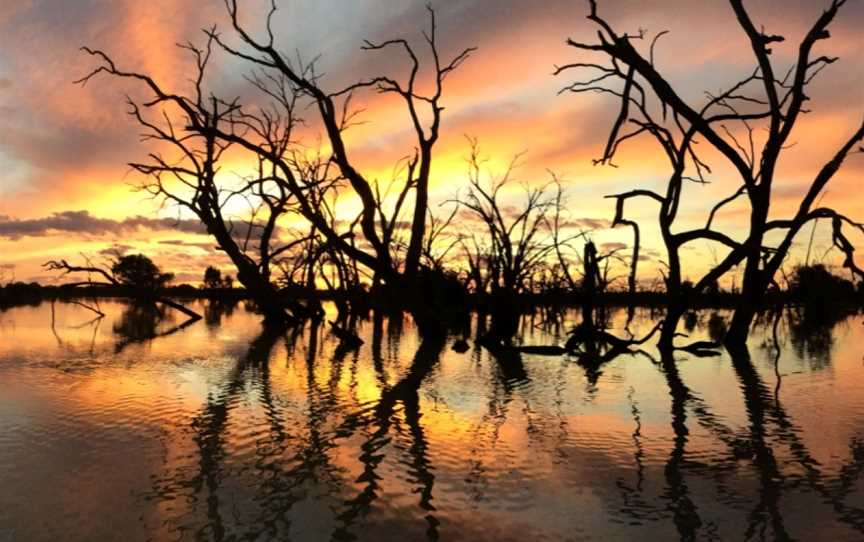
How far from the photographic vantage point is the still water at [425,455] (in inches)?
144

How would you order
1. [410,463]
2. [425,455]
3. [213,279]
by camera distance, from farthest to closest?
[213,279] → [425,455] → [410,463]

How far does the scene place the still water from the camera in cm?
365

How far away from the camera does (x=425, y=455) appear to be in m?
5.11

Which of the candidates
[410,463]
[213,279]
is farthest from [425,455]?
[213,279]

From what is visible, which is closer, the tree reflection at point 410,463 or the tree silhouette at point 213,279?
the tree reflection at point 410,463

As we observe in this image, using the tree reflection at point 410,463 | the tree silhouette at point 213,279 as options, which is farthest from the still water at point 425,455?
the tree silhouette at point 213,279

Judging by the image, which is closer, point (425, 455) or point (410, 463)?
point (410, 463)

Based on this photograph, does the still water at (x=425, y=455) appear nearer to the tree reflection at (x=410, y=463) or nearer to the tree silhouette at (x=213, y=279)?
the tree reflection at (x=410, y=463)

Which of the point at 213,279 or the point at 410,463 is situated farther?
the point at 213,279

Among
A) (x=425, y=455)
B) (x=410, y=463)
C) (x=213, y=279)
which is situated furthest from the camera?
(x=213, y=279)

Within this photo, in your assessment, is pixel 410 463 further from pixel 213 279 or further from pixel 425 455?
pixel 213 279

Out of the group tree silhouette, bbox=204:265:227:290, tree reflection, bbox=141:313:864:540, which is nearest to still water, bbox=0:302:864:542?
tree reflection, bbox=141:313:864:540

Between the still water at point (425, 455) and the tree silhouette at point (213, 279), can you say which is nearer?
the still water at point (425, 455)

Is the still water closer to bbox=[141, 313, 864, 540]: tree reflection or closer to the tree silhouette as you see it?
bbox=[141, 313, 864, 540]: tree reflection
